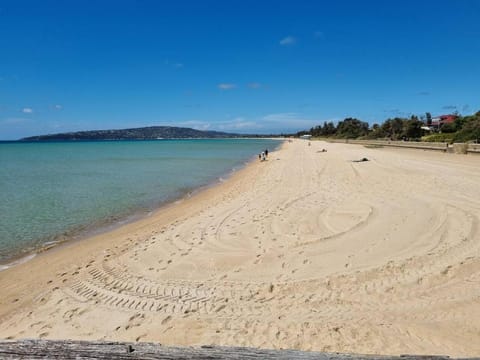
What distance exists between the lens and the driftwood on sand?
163 centimetres

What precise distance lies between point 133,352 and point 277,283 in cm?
430

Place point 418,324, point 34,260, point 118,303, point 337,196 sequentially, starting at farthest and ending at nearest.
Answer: point 337,196 → point 34,260 → point 118,303 → point 418,324

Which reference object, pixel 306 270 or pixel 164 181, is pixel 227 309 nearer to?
pixel 306 270

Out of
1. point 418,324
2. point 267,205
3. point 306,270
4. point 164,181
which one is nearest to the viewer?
point 418,324

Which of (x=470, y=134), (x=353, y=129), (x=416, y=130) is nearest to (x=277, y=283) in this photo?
(x=470, y=134)

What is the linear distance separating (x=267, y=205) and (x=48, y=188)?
16.7 meters

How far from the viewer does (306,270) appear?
6.11 metres

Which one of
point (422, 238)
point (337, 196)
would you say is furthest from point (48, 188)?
point (422, 238)

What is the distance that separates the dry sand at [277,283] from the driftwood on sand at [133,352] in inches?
102

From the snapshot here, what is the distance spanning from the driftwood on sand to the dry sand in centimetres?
260

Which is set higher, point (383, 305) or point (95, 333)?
point (383, 305)

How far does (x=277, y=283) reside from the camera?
567cm

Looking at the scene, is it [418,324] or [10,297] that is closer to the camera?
[418,324]

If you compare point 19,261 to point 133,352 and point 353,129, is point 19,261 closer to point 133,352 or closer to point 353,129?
point 133,352
